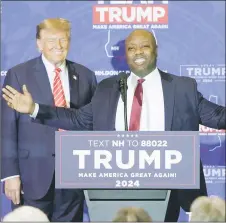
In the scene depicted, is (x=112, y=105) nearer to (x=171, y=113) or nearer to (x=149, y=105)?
(x=149, y=105)

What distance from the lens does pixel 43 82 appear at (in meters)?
4.62

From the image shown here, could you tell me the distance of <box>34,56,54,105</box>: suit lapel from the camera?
4.61m

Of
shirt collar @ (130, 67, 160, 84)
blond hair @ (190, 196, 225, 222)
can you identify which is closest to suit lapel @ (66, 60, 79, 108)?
shirt collar @ (130, 67, 160, 84)

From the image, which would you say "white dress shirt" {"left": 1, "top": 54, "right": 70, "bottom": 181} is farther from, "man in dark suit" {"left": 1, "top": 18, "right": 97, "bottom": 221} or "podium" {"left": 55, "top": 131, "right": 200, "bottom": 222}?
"podium" {"left": 55, "top": 131, "right": 200, "bottom": 222}

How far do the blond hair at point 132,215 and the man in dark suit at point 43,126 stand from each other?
1.77 ft

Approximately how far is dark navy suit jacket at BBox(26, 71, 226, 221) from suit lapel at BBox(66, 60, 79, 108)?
57 millimetres

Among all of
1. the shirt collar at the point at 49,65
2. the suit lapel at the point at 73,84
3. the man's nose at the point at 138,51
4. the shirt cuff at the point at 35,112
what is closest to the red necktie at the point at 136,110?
the man's nose at the point at 138,51

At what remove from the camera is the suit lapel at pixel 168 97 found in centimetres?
452

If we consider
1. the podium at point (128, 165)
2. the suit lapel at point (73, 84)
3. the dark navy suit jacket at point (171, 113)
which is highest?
the suit lapel at point (73, 84)

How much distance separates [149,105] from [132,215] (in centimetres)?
83

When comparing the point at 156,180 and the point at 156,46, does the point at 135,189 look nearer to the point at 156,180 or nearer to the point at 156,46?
the point at 156,180

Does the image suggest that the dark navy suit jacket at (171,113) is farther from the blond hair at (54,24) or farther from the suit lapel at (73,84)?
the blond hair at (54,24)

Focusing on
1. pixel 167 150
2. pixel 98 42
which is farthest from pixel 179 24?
pixel 167 150

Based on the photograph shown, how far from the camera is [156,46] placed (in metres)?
4.60
